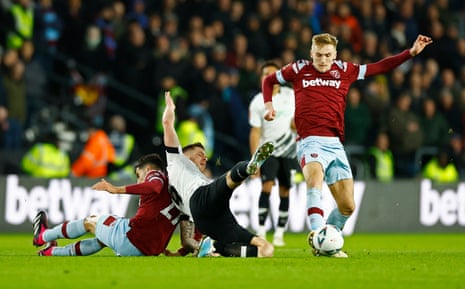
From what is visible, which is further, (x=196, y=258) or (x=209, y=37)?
(x=209, y=37)

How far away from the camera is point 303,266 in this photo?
10.1 m

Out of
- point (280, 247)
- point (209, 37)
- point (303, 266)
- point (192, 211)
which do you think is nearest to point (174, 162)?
point (192, 211)

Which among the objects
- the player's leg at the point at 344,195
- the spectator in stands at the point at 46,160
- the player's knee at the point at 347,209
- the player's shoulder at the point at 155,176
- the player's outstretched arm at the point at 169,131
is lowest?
the player's knee at the point at 347,209

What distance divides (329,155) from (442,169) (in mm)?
10469

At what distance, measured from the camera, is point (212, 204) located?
10.8 m

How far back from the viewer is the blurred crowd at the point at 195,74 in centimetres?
1978

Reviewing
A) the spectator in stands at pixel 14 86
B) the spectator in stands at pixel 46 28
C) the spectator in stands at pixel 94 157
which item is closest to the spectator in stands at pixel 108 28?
the spectator in stands at pixel 46 28

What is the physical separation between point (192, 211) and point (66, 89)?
1001cm

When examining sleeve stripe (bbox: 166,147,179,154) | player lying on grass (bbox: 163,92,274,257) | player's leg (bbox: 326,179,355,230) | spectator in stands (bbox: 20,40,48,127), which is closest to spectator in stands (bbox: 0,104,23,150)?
spectator in stands (bbox: 20,40,48,127)

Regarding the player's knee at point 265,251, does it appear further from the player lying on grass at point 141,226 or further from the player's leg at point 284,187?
the player's leg at point 284,187

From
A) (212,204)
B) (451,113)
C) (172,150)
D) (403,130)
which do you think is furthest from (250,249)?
(451,113)

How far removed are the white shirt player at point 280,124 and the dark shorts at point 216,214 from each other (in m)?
4.32

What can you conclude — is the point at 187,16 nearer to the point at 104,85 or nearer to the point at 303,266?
the point at 104,85

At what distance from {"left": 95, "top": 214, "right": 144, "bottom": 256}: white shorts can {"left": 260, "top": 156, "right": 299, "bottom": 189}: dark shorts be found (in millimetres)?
4181
